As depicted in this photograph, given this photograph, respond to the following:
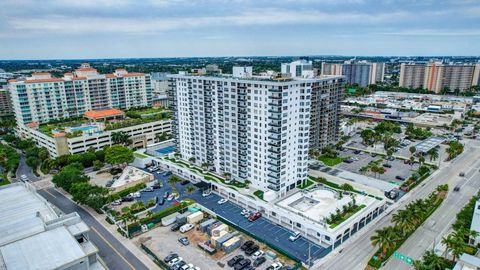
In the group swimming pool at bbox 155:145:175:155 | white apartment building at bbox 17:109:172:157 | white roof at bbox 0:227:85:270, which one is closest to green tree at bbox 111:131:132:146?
white apartment building at bbox 17:109:172:157

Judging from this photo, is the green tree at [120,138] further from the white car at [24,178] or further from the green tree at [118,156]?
the white car at [24,178]

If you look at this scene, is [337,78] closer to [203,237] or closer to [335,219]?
[335,219]

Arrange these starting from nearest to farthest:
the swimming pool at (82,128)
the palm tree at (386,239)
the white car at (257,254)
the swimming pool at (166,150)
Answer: the palm tree at (386,239)
the white car at (257,254)
the swimming pool at (166,150)
the swimming pool at (82,128)

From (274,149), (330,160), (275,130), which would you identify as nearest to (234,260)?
(274,149)

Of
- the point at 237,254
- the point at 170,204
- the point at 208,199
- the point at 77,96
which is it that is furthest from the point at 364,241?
the point at 77,96

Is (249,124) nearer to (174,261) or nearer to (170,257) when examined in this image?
(170,257)

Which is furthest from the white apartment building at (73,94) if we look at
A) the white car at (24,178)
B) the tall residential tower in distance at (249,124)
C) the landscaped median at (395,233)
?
the landscaped median at (395,233)

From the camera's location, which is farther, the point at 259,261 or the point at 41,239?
the point at 259,261
